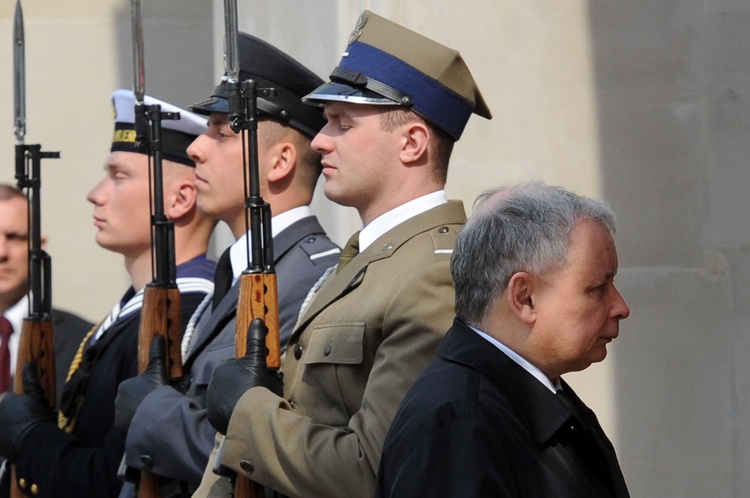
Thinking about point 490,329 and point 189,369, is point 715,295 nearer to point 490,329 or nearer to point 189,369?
point 189,369

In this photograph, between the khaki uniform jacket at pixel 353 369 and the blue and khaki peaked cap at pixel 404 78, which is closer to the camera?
the khaki uniform jacket at pixel 353 369

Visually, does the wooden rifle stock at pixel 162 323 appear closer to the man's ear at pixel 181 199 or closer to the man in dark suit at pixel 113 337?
the man in dark suit at pixel 113 337

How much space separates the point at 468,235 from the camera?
9.51ft


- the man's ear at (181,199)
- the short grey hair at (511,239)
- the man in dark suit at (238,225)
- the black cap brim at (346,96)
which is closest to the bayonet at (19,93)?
the man's ear at (181,199)

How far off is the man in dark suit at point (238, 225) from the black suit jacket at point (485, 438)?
123cm

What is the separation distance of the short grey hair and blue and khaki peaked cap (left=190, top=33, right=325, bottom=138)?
1.48m

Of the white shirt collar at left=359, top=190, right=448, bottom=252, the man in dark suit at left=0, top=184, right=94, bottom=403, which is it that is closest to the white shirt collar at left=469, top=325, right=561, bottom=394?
the white shirt collar at left=359, top=190, right=448, bottom=252

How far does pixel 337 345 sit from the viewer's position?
3.42 m

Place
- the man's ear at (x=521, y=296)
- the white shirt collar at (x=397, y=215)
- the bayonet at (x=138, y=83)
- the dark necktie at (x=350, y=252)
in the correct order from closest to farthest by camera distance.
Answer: the man's ear at (x=521, y=296) → the white shirt collar at (x=397, y=215) → the dark necktie at (x=350, y=252) → the bayonet at (x=138, y=83)

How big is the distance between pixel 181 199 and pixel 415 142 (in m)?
1.59

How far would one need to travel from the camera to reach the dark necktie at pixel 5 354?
5.82m


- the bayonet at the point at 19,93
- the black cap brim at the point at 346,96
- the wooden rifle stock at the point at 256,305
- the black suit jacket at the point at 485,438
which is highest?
the bayonet at the point at 19,93

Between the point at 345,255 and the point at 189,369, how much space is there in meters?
0.76

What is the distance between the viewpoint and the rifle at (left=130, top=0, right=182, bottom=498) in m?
4.44
